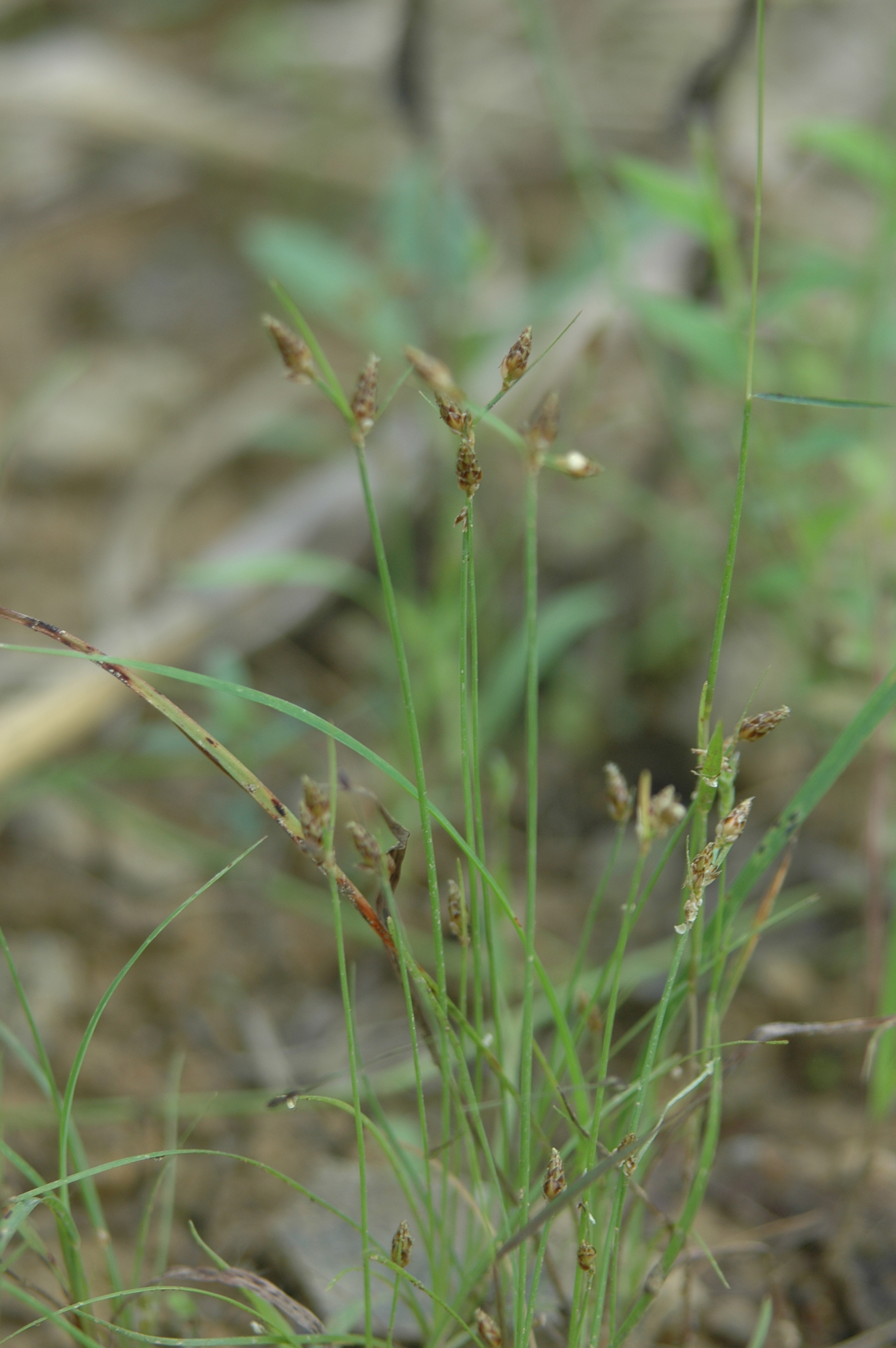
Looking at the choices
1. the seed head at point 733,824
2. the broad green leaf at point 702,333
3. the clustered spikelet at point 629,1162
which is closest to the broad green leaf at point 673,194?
the broad green leaf at point 702,333

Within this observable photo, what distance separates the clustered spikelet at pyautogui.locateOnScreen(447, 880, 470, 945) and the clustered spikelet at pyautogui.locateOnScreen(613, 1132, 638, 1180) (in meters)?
0.13

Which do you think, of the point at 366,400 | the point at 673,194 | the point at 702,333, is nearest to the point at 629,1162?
the point at 366,400

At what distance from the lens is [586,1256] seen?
532mm

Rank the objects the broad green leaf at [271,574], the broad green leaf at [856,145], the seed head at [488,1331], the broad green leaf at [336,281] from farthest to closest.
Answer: the broad green leaf at [336,281] < the broad green leaf at [271,574] < the broad green leaf at [856,145] < the seed head at [488,1331]

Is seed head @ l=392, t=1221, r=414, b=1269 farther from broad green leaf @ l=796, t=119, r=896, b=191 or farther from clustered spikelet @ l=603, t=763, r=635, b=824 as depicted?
broad green leaf @ l=796, t=119, r=896, b=191

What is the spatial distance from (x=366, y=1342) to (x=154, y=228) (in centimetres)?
228

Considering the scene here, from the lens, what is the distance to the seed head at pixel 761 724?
1.63 feet

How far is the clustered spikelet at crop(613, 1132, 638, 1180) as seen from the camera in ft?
1.73

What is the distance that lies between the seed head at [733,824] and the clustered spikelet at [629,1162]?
0.16 meters

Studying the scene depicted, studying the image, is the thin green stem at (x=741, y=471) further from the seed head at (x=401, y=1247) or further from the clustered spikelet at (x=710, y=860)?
the seed head at (x=401, y=1247)

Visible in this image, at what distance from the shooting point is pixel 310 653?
5.10ft

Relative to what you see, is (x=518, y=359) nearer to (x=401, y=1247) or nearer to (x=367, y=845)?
(x=367, y=845)

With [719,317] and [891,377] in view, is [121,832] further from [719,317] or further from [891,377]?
[891,377]

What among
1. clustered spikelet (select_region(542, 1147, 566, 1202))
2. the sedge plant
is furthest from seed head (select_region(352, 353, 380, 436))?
clustered spikelet (select_region(542, 1147, 566, 1202))
